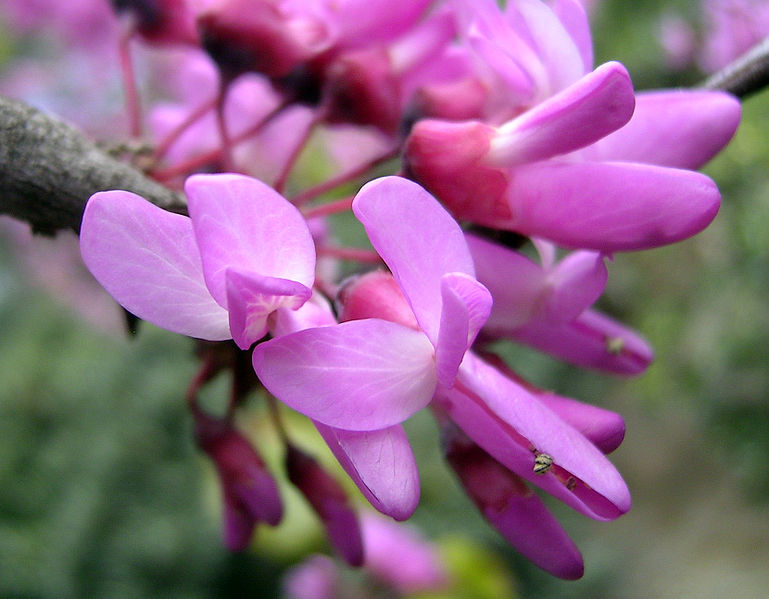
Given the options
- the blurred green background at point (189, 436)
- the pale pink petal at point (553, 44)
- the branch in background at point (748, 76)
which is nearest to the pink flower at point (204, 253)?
the pale pink petal at point (553, 44)

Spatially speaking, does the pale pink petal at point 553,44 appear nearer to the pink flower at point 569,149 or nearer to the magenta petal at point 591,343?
the pink flower at point 569,149

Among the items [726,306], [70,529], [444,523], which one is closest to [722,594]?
[444,523]

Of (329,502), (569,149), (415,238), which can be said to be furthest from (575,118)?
(329,502)

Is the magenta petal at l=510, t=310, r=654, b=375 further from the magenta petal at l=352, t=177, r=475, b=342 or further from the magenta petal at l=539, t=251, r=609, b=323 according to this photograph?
the magenta petal at l=352, t=177, r=475, b=342

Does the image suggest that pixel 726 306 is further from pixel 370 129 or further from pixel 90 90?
pixel 90 90

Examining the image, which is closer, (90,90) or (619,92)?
(619,92)
